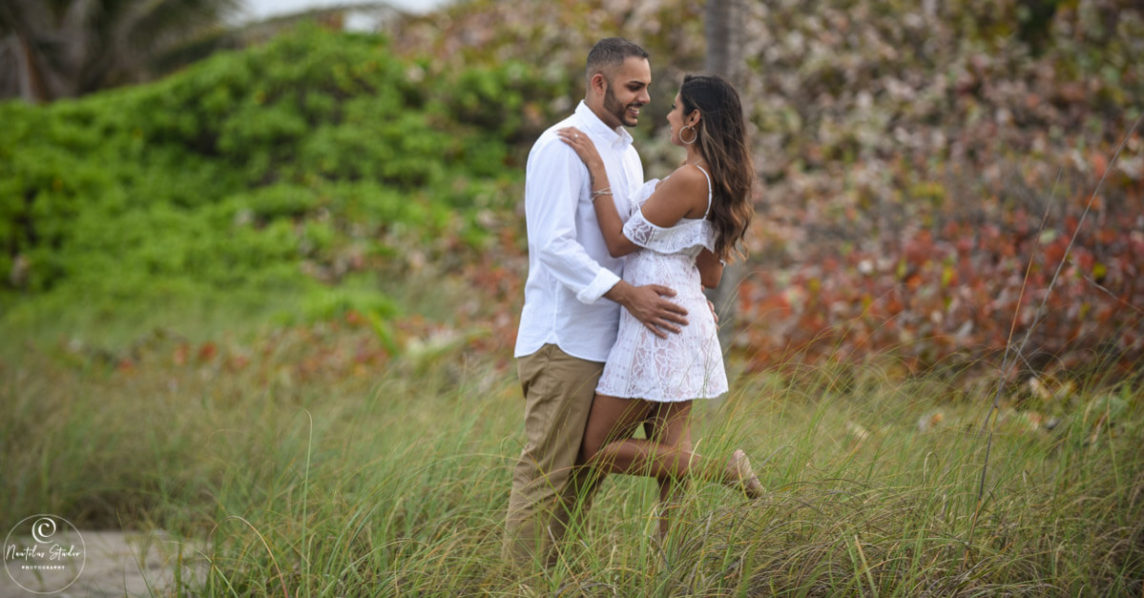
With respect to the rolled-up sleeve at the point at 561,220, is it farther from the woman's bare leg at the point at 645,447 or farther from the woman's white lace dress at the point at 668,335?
the woman's bare leg at the point at 645,447

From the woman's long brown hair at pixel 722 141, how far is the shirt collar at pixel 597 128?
10.3 inches

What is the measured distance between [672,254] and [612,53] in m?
0.71

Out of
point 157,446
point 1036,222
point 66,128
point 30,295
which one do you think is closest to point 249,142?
point 66,128

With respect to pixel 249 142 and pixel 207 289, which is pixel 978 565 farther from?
pixel 249 142

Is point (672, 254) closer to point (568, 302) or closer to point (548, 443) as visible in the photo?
point (568, 302)

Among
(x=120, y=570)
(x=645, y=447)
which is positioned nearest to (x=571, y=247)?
(x=645, y=447)

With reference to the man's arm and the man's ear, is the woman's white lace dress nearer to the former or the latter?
the man's arm

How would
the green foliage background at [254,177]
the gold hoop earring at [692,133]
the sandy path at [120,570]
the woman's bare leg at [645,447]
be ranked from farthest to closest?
the green foliage background at [254,177] < the sandy path at [120,570] < the gold hoop earring at [692,133] < the woman's bare leg at [645,447]

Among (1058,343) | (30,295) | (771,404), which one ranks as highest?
(771,404)

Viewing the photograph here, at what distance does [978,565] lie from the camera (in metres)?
2.72

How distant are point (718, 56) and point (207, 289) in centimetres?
647

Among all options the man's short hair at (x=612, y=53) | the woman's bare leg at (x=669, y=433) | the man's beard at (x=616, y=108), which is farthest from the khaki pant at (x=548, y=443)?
the man's short hair at (x=612, y=53)

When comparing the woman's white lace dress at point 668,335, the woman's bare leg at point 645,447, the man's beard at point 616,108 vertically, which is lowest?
the woman's bare leg at point 645,447

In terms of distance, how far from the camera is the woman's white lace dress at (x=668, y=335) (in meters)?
3.13
